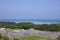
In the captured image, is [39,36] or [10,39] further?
[39,36]

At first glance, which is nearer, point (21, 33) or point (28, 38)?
point (28, 38)

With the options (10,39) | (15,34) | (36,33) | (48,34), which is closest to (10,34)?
(15,34)

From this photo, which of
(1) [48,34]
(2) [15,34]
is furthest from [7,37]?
(1) [48,34]

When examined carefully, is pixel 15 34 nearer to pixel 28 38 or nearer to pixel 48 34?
pixel 28 38

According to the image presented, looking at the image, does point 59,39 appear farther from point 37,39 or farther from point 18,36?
point 18,36

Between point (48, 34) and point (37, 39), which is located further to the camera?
point (48, 34)

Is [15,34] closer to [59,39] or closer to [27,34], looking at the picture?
[27,34]

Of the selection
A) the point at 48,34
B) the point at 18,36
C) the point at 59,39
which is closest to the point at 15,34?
the point at 18,36
